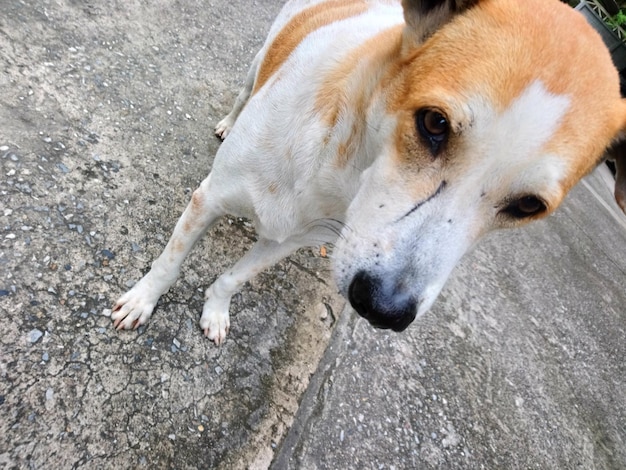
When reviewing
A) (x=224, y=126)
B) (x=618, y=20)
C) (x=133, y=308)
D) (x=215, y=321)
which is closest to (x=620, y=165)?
(x=215, y=321)

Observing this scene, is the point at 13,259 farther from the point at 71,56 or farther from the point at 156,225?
the point at 71,56

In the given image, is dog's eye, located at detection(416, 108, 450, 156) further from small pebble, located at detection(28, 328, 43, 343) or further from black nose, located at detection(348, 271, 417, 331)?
small pebble, located at detection(28, 328, 43, 343)

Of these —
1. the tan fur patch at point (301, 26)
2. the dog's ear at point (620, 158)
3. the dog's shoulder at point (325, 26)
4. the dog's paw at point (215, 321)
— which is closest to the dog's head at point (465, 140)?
the dog's ear at point (620, 158)

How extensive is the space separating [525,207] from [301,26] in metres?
1.45

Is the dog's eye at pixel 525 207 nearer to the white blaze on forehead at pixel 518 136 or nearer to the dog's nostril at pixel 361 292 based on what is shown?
the white blaze on forehead at pixel 518 136

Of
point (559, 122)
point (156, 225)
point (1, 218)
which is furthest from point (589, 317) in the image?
point (1, 218)

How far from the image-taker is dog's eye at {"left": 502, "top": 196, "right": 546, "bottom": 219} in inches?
56.6

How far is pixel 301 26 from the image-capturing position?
7.43 ft

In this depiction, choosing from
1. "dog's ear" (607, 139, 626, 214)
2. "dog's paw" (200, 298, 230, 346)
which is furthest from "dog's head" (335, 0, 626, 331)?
"dog's paw" (200, 298, 230, 346)

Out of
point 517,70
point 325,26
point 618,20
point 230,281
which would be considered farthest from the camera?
point 618,20

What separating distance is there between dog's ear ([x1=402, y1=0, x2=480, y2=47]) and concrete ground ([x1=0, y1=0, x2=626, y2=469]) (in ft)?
5.38

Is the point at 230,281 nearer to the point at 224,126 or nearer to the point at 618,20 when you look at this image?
the point at 224,126

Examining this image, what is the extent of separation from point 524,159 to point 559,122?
15 cm

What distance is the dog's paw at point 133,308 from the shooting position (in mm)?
2121
